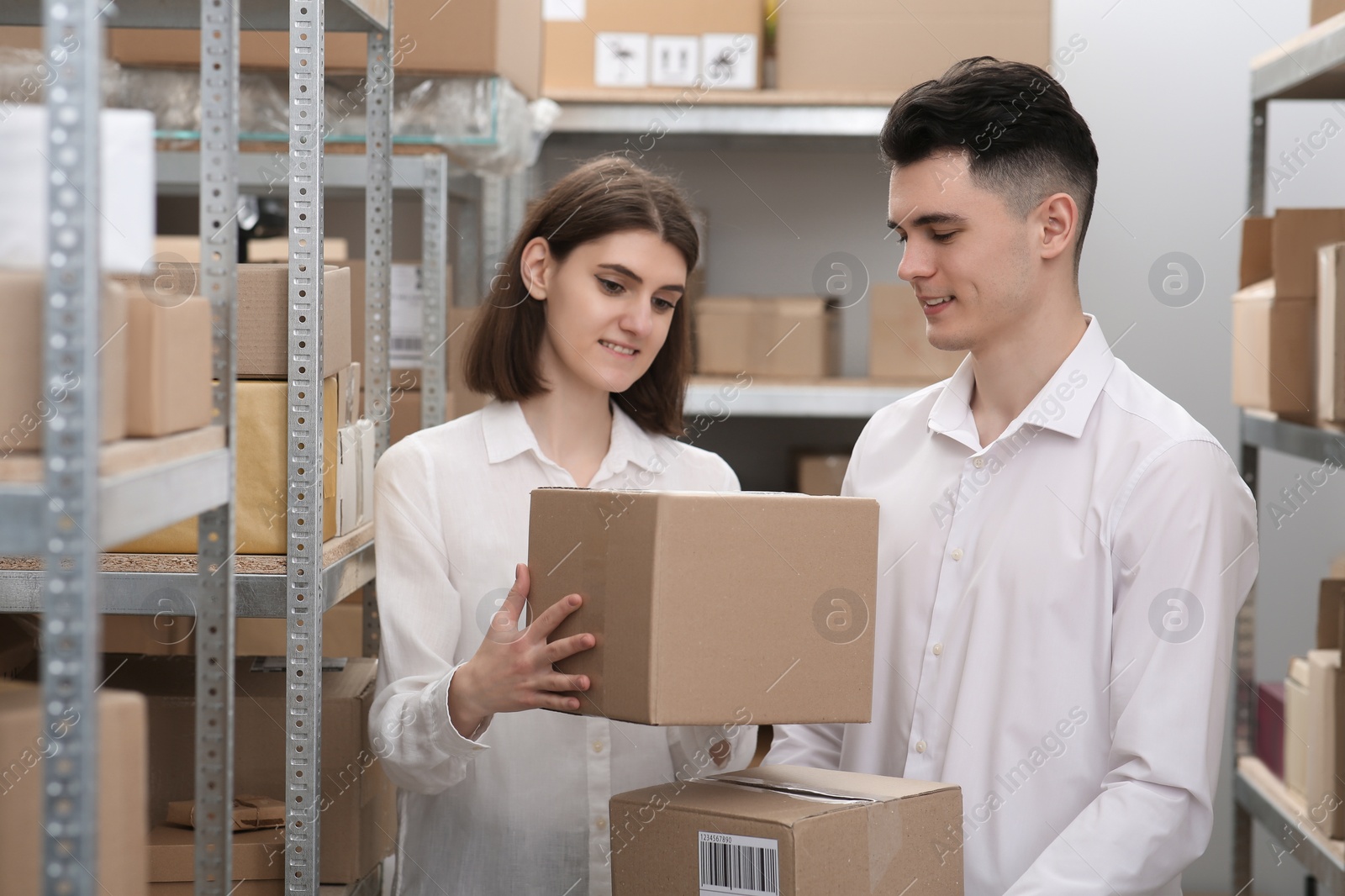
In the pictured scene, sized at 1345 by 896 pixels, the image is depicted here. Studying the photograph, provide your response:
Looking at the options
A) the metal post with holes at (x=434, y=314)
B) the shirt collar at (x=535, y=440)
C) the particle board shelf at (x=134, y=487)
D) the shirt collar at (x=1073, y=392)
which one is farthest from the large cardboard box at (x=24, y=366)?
the metal post with holes at (x=434, y=314)

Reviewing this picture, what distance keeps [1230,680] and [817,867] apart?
5.60 feet

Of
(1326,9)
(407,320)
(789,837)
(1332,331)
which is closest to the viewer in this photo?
(789,837)

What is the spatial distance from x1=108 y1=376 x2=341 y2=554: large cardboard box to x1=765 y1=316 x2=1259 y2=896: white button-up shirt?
0.71 metres

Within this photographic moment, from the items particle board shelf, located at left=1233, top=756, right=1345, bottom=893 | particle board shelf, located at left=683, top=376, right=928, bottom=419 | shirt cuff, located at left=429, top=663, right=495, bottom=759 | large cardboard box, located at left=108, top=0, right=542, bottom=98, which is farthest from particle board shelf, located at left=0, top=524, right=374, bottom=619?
particle board shelf, located at left=1233, top=756, right=1345, bottom=893

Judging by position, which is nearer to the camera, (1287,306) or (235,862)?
(235,862)

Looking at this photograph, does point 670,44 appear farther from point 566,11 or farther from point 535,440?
point 535,440

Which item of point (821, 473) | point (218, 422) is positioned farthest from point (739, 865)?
point (821, 473)

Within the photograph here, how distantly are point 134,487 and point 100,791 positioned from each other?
0.21 metres

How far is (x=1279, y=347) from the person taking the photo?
197 cm

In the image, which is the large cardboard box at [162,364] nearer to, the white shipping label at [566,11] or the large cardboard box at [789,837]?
the large cardboard box at [789,837]

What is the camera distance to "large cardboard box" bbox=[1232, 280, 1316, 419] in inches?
76.4

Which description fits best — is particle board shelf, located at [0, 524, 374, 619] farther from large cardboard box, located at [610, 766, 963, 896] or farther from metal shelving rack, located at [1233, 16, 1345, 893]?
metal shelving rack, located at [1233, 16, 1345, 893]

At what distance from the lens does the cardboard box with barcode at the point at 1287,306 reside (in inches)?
75.6

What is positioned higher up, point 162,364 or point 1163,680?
point 162,364
